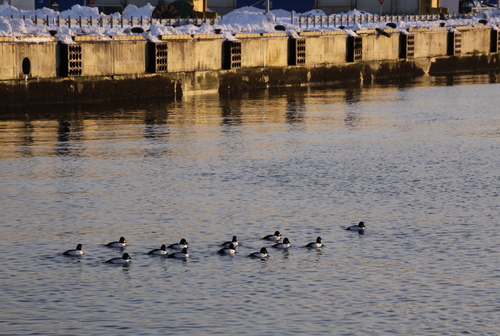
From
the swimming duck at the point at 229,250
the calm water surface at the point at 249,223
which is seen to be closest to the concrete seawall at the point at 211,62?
the calm water surface at the point at 249,223

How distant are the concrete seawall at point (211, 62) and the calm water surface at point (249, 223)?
3.51 metres

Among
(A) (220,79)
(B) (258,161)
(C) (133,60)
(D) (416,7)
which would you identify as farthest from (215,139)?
(D) (416,7)

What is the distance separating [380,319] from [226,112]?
33.5 m

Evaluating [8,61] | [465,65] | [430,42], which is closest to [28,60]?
[8,61]

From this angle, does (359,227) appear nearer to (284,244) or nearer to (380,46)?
(284,244)

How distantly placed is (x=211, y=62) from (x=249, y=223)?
36.3 m

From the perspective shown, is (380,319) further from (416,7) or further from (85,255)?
(416,7)

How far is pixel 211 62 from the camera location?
60125 millimetres

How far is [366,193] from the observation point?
28.7m

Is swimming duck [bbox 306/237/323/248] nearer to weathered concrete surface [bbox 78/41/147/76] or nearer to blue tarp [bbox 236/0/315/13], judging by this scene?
weathered concrete surface [bbox 78/41/147/76]

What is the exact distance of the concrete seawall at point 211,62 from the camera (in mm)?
49375

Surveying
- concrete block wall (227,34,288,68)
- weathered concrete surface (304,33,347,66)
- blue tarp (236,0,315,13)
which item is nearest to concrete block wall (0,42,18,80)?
concrete block wall (227,34,288,68)

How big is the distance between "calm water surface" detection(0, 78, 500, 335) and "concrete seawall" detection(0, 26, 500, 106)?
3513mm

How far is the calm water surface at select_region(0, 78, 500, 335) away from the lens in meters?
17.7
